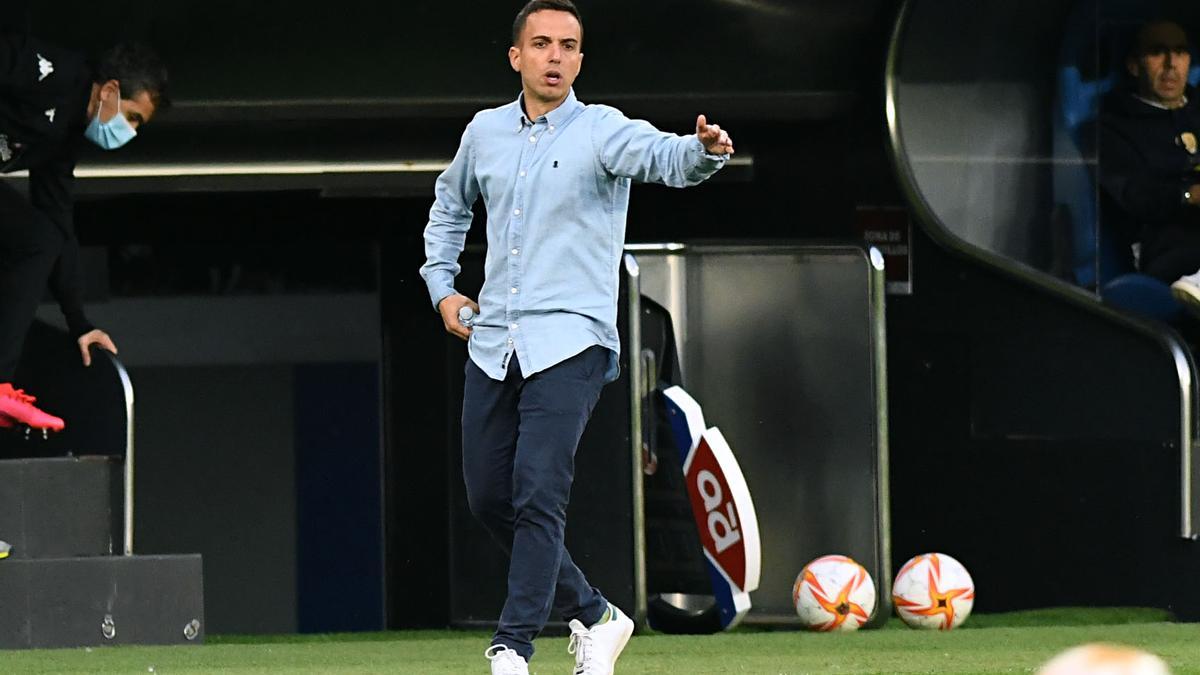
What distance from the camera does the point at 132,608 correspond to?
21.8ft

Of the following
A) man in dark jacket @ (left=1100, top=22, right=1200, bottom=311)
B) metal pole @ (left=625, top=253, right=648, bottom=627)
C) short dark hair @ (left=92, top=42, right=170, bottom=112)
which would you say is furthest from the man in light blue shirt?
man in dark jacket @ (left=1100, top=22, right=1200, bottom=311)

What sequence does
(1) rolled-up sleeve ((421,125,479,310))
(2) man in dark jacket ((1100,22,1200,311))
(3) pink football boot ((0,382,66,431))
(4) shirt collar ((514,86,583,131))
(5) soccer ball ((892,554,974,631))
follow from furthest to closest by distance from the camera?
(2) man in dark jacket ((1100,22,1200,311)) → (5) soccer ball ((892,554,974,631)) → (3) pink football boot ((0,382,66,431)) → (1) rolled-up sleeve ((421,125,479,310)) → (4) shirt collar ((514,86,583,131))

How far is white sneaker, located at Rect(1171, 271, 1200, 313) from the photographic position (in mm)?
8406

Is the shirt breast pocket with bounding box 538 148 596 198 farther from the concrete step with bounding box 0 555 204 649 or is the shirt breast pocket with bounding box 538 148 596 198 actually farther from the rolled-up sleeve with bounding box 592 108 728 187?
the concrete step with bounding box 0 555 204 649

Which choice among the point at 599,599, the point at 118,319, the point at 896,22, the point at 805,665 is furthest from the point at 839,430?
the point at 118,319

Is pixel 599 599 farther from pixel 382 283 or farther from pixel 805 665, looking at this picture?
pixel 382 283

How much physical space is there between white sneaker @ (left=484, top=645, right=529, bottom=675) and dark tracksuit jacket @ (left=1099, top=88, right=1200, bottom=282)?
524 cm

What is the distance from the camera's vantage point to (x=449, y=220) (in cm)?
481

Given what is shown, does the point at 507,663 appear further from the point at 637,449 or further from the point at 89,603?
the point at 637,449

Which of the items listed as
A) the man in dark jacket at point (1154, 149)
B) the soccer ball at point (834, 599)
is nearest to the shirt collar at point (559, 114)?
Answer: the soccer ball at point (834, 599)

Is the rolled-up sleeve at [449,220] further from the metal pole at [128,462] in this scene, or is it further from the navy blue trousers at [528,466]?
the metal pole at [128,462]

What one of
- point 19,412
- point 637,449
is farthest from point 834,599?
point 19,412

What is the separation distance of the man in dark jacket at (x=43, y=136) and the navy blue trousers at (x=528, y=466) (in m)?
3.06

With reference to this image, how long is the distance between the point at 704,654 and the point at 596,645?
1340 mm
